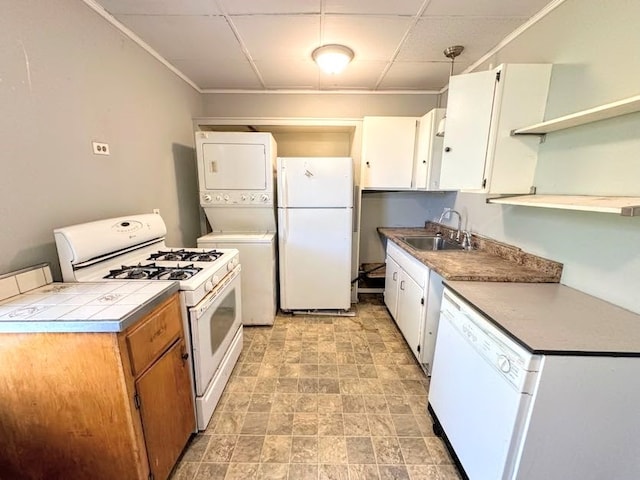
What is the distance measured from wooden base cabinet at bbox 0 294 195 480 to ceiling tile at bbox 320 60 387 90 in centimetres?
258

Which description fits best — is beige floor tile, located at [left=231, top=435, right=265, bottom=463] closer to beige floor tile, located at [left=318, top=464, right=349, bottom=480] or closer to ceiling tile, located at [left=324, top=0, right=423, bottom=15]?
beige floor tile, located at [left=318, top=464, right=349, bottom=480]

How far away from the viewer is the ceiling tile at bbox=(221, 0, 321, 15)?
1.57m

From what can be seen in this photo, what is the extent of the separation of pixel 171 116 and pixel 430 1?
2232 mm

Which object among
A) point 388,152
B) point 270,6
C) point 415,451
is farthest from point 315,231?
point 415,451

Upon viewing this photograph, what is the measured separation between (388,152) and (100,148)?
2433mm

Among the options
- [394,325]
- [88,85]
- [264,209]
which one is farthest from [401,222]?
[88,85]

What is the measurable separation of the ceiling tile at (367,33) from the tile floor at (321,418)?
2495mm

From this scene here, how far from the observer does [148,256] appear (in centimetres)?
189

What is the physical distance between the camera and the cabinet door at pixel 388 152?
2767 millimetres

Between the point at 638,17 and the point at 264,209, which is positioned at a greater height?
the point at 638,17

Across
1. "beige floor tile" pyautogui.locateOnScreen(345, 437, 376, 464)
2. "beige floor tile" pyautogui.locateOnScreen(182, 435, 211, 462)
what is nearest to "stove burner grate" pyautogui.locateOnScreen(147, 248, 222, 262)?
"beige floor tile" pyautogui.locateOnScreen(182, 435, 211, 462)

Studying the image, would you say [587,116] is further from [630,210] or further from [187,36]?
[187,36]

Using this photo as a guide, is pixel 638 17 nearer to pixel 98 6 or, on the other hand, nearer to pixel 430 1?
pixel 430 1

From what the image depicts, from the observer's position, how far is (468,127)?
1765mm
